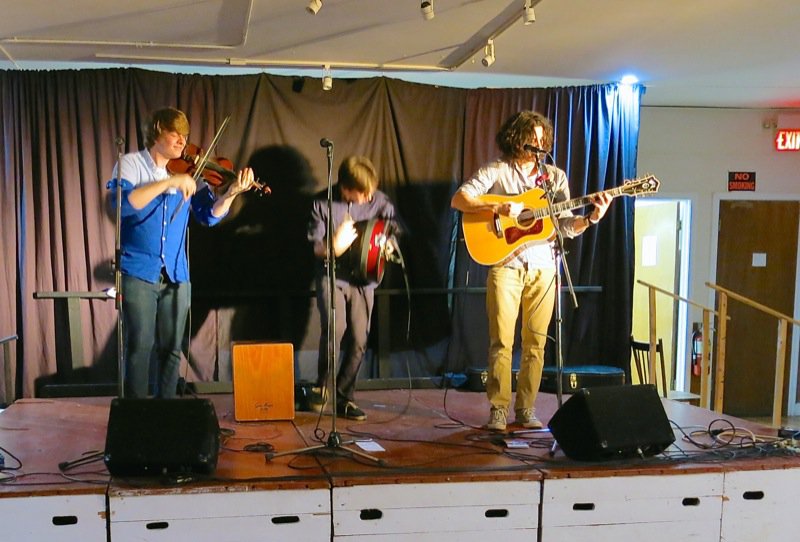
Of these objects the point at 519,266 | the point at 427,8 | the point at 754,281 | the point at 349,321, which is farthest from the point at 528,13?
the point at 754,281

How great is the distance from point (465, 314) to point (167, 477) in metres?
2.62

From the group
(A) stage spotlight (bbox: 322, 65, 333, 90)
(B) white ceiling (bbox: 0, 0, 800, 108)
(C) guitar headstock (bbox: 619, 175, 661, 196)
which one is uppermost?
(B) white ceiling (bbox: 0, 0, 800, 108)

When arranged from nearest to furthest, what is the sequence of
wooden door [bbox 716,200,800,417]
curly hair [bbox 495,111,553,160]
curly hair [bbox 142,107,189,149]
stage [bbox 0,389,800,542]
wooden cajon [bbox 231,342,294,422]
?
1. stage [bbox 0,389,800,542]
2. curly hair [bbox 142,107,189,149]
3. curly hair [bbox 495,111,553,160]
4. wooden cajon [bbox 231,342,294,422]
5. wooden door [bbox 716,200,800,417]

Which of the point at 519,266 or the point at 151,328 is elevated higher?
the point at 519,266

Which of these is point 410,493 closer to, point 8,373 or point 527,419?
point 527,419

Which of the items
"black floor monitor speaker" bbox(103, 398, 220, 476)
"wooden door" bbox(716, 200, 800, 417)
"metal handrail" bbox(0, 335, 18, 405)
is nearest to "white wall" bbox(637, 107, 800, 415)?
"wooden door" bbox(716, 200, 800, 417)

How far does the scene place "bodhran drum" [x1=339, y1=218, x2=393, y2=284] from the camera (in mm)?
3330

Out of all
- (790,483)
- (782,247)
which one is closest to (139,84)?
(790,483)

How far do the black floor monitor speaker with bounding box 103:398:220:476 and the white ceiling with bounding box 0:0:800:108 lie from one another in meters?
1.80

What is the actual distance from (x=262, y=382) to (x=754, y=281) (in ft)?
13.9

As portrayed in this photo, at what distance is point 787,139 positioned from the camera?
5508 millimetres

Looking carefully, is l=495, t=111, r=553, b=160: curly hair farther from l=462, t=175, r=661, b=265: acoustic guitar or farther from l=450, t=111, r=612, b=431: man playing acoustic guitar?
l=462, t=175, r=661, b=265: acoustic guitar

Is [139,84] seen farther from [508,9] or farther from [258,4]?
[508,9]

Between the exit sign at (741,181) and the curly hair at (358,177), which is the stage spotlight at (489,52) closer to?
the curly hair at (358,177)
